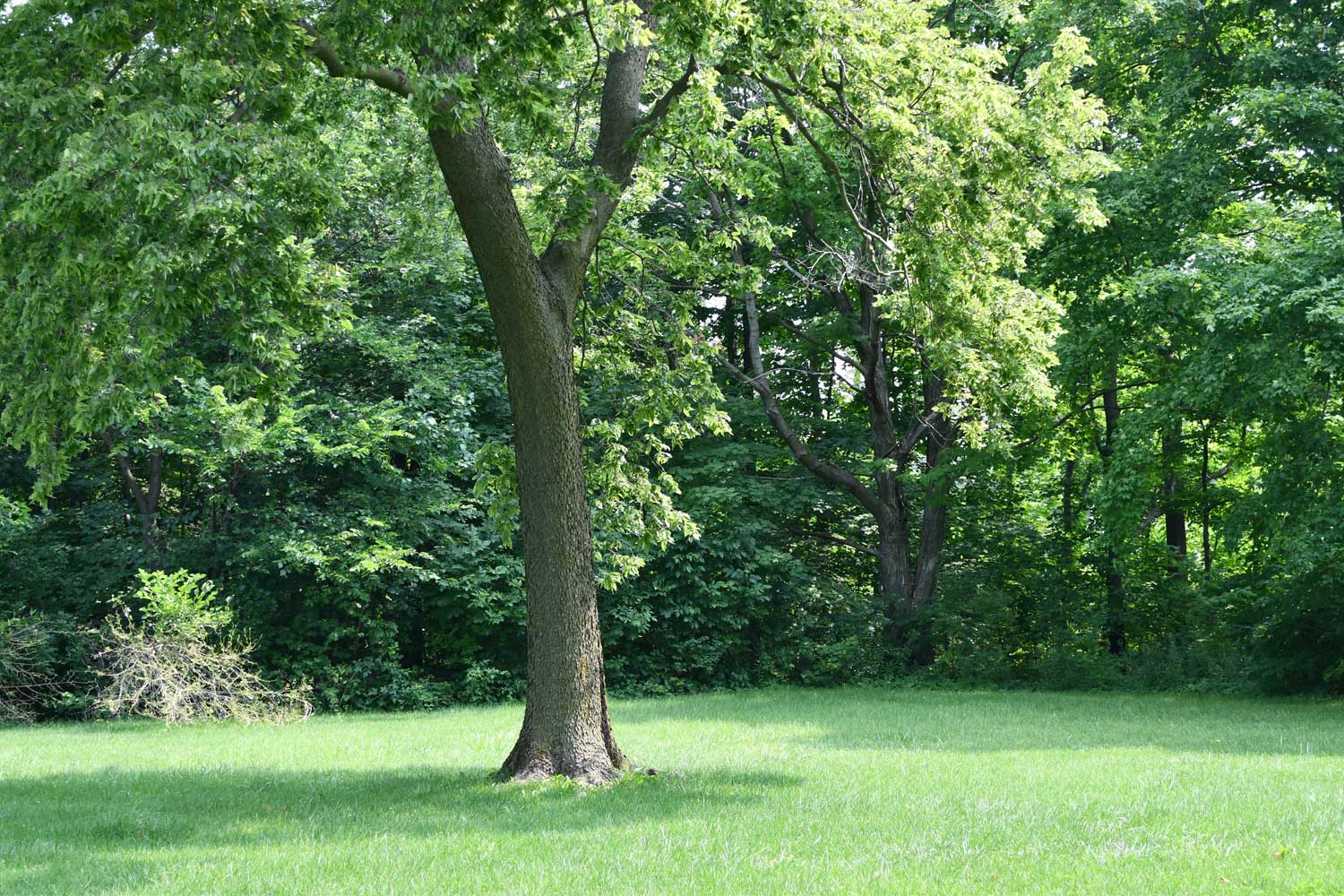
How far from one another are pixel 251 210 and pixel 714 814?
202 inches

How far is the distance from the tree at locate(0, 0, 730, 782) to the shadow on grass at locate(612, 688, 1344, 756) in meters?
5.14

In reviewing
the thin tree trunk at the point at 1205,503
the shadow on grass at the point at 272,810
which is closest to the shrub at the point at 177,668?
the shadow on grass at the point at 272,810

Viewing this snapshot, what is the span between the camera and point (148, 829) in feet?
27.7

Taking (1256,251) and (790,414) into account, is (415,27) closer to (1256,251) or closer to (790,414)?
(1256,251)

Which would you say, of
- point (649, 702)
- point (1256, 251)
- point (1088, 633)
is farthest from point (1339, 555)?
point (649, 702)

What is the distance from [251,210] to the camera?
286 inches

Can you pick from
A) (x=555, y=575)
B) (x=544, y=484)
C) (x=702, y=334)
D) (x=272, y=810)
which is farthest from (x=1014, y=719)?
(x=272, y=810)

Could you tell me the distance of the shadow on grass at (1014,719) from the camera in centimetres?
1362

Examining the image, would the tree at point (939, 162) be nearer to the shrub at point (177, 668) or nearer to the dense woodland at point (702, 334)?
the dense woodland at point (702, 334)

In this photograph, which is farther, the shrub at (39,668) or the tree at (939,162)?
the shrub at (39,668)

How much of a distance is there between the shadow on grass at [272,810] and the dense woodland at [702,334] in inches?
88.8

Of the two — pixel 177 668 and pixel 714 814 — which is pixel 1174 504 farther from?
pixel 177 668

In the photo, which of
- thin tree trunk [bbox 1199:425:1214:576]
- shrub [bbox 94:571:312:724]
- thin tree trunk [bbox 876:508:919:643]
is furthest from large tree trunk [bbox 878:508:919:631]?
shrub [bbox 94:571:312:724]

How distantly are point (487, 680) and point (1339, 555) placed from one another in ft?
44.4
